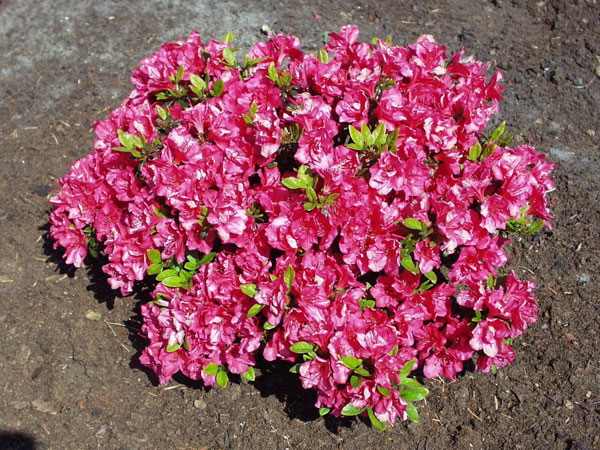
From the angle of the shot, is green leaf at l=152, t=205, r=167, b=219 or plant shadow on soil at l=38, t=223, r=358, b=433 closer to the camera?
green leaf at l=152, t=205, r=167, b=219

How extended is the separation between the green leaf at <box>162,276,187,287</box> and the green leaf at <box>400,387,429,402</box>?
1029 mm

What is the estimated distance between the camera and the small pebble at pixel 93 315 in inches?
119

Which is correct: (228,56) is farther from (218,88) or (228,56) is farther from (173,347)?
(173,347)

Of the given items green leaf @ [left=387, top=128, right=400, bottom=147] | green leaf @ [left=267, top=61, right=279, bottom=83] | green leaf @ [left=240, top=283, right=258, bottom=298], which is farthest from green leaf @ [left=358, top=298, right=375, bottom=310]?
green leaf @ [left=267, top=61, right=279, bottom=83]

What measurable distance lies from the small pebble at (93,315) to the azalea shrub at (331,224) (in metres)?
0.64

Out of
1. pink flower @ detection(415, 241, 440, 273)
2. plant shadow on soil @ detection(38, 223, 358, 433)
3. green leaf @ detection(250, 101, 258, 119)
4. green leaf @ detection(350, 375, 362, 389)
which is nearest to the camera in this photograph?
green leaf @ detection(350, 375, 362, 389)

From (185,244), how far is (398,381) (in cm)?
105

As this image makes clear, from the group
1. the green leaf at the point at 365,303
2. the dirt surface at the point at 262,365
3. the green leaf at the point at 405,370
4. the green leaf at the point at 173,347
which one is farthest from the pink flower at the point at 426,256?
the green leaf at the point at 173,347

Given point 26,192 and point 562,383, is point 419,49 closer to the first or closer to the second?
point 562,383

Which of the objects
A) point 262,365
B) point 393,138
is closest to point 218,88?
point 393,138

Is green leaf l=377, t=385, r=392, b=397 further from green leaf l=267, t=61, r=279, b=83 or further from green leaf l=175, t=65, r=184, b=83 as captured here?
green leaf l=175, t=65, r=184, b=83

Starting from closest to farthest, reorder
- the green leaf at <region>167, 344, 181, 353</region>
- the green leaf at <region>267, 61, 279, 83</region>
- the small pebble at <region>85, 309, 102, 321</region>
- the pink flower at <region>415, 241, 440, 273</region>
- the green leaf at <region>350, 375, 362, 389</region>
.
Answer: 1. the green leaf at <region>350, 375, 362, 389</region>
2. the pink flower at <region>415, 241, 440, 273</region>
3. the green leaf at <region>167, 344, 181, 353</region>
4. the green leaf at <region>267, 61, 279, 83</region>
5. the small pebble at <region>85, 309, 102, 321</region>

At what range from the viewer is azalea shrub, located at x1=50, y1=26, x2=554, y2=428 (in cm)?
214

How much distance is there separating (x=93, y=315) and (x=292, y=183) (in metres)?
1.60
